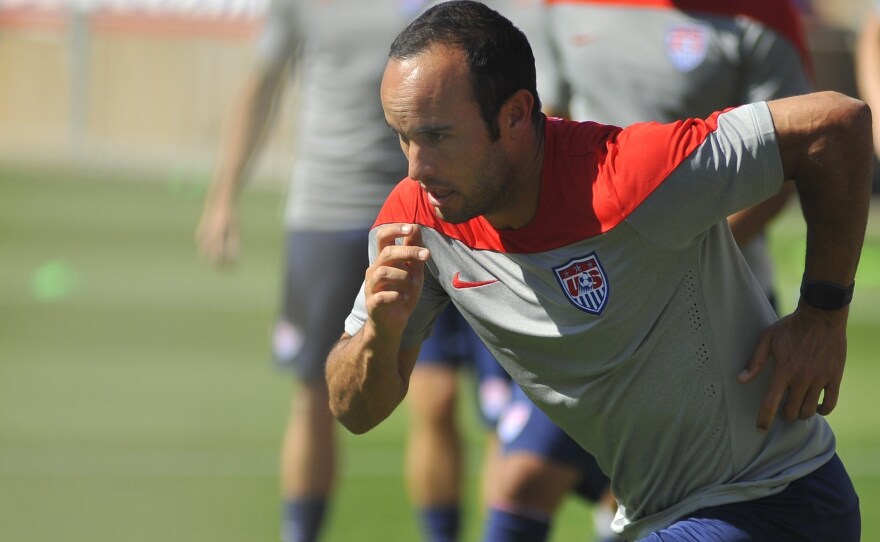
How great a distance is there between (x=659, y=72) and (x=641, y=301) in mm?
1705

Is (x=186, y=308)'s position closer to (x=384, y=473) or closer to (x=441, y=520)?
(x=384, y=473)

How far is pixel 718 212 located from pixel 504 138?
0.48 meters

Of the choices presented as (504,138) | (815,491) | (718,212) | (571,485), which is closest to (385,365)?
(504,138)

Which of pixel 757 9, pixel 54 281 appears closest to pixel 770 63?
pixel 757 9

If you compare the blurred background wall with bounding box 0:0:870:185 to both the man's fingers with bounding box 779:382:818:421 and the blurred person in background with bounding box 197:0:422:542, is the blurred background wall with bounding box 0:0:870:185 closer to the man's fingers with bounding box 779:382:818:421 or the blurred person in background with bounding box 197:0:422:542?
the blurred person in background with bounding box 197:0:422:542

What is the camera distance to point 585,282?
325 cm

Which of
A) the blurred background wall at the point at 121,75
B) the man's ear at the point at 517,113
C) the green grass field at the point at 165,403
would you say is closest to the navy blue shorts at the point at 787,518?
the man's ear at the point at 517,113

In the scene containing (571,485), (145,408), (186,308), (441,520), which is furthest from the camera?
(186,308)

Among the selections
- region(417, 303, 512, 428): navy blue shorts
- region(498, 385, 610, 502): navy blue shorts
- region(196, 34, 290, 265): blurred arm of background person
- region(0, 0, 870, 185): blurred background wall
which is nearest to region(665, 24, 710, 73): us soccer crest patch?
region(498, 385, 610, 502): navy blue shorts

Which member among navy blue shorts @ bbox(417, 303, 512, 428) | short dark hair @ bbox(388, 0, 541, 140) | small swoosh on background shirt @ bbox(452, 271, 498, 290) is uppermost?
short dark hair @ bbox(388, 0, 541, 140)

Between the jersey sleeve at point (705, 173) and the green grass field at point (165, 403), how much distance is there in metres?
3.43

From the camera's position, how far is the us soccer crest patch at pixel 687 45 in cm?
474

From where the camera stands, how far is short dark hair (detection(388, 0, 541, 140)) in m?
3.09

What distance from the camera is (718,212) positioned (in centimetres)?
314
